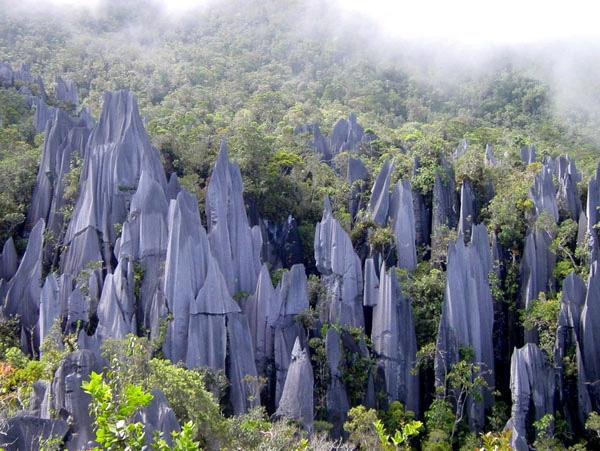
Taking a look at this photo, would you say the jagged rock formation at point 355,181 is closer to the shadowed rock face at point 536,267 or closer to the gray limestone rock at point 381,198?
the gray limestone rock at point 381,198

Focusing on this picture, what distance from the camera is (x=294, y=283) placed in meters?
21.9

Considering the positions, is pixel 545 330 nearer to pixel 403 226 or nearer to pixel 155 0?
pixel 403 226

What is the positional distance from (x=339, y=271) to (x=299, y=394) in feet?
21.2

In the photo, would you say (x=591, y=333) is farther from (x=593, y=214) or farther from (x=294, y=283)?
(x=294, y=283)

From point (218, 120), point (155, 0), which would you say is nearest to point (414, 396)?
point (218, 120)

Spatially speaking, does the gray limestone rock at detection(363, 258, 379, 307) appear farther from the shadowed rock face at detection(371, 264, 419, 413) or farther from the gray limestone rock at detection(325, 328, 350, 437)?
the gray limestone rock at detection(325, 328, 350, 437)

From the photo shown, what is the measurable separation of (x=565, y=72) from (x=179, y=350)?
48910 mm

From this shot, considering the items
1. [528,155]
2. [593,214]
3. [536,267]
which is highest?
[528,155]

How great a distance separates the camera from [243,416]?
15.3 metres

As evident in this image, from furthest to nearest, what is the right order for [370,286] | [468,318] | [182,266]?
[370,286] → [468,318] → [182,266]

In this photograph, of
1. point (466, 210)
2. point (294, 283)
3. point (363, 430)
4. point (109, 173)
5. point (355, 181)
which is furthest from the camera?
point (355, 181)

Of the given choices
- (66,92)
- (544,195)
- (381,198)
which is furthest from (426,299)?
(66,92)

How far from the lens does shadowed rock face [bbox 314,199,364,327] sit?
22688 millimetres

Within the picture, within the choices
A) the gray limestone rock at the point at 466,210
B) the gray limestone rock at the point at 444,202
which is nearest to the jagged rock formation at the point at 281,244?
the gray limestone rock at the point at 444,202
